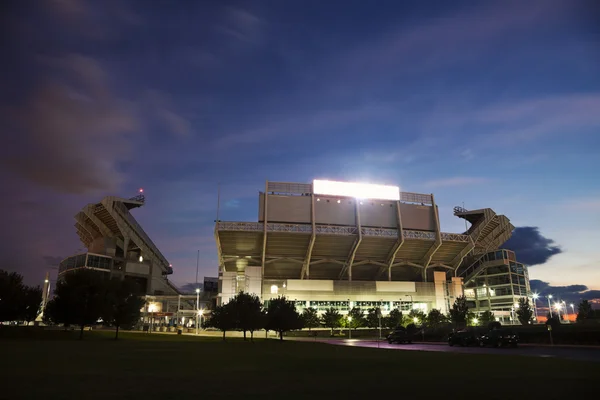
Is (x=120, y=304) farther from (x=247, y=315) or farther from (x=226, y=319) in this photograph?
(x=247, y=315)

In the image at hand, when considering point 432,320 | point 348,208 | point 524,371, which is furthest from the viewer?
point 348,208

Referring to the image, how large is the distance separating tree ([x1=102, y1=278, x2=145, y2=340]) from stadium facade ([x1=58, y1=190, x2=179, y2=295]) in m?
55.1

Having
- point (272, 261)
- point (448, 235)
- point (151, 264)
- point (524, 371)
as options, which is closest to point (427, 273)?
point (448, 235)

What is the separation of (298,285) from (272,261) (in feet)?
30.9

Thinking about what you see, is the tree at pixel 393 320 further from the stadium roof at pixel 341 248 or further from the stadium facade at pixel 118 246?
the stadium facade at pixel 118 246

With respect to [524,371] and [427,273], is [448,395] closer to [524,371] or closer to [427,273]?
[524,371]

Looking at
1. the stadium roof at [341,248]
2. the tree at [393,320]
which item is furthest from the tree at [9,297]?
the tree at [393,320]

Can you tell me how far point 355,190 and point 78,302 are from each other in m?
69.6

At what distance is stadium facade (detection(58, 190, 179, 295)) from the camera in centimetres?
11212

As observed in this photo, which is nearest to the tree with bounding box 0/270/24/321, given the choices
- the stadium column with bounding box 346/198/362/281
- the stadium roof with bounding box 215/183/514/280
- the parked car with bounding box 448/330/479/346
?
the stadium roof with bounding box 215/183/514/280

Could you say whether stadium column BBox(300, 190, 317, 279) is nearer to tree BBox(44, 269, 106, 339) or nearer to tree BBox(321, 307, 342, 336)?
tree BBox(321, 307, 342, 336)

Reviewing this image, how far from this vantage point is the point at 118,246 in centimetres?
12069

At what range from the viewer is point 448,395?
37.0 feet

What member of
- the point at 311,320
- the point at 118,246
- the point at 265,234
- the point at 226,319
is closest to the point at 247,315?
the point at 226,319
